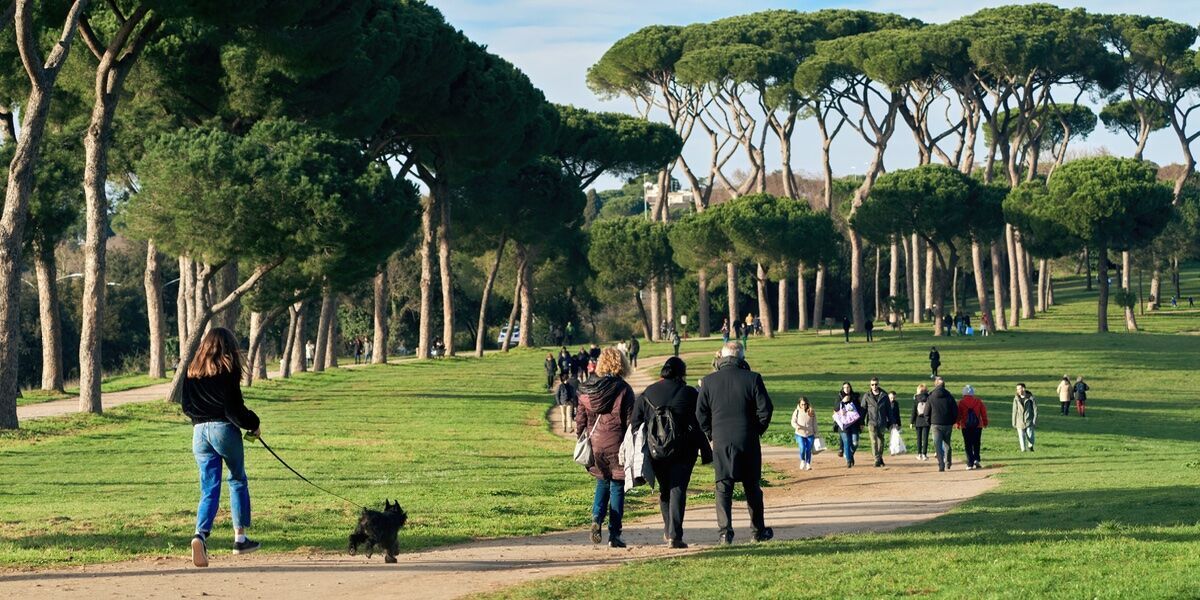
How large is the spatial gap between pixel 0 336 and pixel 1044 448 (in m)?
19.1

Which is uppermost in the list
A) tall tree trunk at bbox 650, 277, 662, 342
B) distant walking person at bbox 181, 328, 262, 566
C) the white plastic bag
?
tall tree trunk at bbox 650, 277, 662, 342

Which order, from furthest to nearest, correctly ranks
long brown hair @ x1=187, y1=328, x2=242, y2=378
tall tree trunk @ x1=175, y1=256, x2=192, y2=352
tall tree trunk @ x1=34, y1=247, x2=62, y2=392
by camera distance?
tall tree trunk @ x1=175, y1=256, x2=192, y2=352, tall tree trunk @ x1=34, y1=247, x2=62, y2=392, long brown hair @ x1=187, y1=328, x2=242, y2=378

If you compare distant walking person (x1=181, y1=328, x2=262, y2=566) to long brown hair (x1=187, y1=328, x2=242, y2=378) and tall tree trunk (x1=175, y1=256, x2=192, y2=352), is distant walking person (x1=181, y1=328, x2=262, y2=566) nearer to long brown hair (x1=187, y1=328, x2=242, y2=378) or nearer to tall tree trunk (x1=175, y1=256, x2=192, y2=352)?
long brown hair (x1=187, y1=328, x2=242, y2=378)

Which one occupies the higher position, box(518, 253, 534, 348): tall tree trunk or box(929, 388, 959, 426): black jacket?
box(518, 253, 534, 348): tall tree trunk

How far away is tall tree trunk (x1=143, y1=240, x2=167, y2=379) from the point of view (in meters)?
48.5

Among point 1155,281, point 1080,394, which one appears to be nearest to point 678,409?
point 1080,394

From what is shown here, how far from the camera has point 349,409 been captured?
120 ft

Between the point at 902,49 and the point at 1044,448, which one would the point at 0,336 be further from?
the point at 902,49

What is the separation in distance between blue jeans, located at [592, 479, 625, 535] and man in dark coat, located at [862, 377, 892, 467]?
13466 millimetres

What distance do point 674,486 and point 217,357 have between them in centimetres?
374

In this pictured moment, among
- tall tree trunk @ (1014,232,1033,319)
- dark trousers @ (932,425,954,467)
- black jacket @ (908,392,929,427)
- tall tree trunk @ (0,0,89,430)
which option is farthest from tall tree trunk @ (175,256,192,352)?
tall tree trunk @ (1014,232,1033,319)

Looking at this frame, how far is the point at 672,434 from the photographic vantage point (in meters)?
12.4

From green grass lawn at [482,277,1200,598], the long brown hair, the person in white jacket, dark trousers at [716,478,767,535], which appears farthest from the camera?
the person in white jacket

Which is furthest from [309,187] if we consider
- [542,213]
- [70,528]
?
[542,213]
